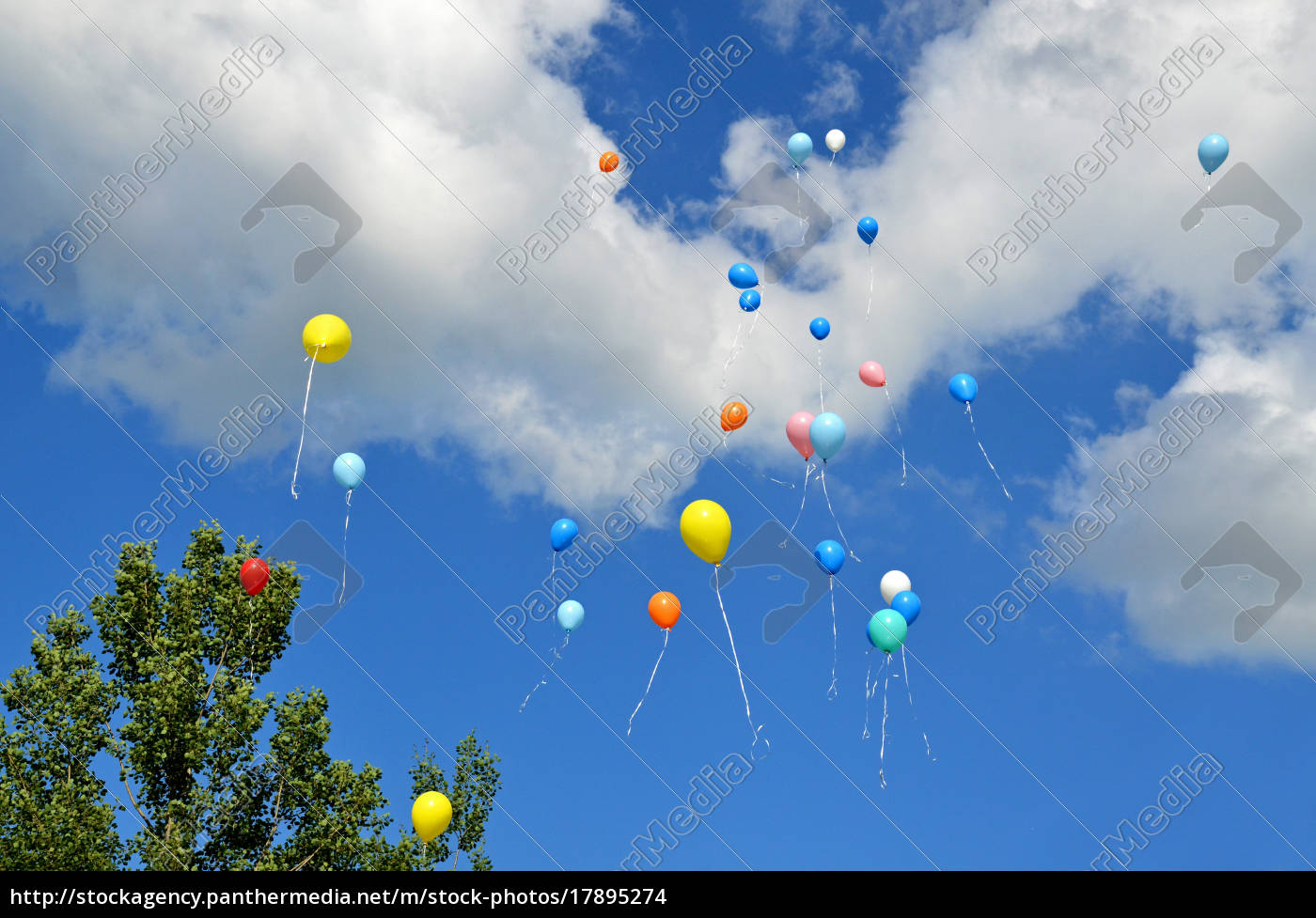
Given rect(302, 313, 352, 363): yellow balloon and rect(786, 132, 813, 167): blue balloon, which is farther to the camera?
rect(786, 132, 813, 167): blue balloon

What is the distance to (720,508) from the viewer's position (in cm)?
1212

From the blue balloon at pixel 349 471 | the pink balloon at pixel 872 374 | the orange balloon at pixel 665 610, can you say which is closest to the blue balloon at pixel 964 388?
the pink balloon at pixel 872 374

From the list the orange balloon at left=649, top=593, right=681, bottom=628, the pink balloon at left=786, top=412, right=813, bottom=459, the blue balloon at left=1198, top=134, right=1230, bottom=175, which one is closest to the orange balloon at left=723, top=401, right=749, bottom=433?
the pink balloon at left=786, top=412, right=813, bottom=459

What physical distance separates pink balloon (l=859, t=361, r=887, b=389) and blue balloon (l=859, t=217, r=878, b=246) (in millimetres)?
1749

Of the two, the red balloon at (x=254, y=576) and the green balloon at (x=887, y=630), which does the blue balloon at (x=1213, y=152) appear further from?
the red balloon at (x=254, y=576)

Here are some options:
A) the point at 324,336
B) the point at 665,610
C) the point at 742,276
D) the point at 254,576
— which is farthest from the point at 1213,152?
the point at 254,576

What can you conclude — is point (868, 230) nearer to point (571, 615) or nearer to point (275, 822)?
point (571, 615)

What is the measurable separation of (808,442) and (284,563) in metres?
11.0

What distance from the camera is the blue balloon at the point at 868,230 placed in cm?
1394

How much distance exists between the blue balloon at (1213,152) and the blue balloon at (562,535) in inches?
389

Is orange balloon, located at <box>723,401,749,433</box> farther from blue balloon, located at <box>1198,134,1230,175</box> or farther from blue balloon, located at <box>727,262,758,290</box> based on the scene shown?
blue balloon, located at <box>1198,134,1230,175</box>

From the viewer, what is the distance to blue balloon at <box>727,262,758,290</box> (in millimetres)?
13987
